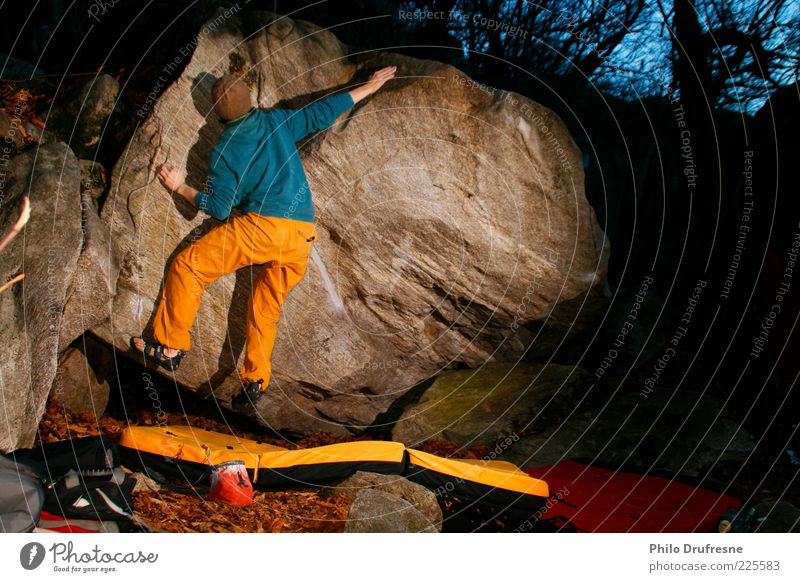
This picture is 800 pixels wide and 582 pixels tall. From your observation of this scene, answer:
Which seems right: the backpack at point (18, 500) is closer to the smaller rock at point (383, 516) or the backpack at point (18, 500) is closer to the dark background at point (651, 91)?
the smaller rock at point (383, 516)

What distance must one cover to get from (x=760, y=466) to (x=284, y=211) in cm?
400

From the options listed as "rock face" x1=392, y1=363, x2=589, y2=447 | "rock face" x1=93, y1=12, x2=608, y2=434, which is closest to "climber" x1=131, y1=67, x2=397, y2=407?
"rock face" x1=93, y1=12, x2=608, y2=434

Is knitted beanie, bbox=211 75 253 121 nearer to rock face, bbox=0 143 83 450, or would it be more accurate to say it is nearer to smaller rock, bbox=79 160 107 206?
smaller rock, bbox=79 160 107 206

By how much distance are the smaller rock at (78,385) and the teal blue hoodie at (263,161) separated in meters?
1.42

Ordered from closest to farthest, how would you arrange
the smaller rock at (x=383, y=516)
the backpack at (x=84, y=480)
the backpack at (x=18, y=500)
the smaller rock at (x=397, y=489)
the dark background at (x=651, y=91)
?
the backpack at (x=18, y=500) → the backpack at (x=84, y=480) → the smaller rock at (x=383, y=516) → the smaller rock at (x=397, y=489) → the dark background at (x=651, y=91)

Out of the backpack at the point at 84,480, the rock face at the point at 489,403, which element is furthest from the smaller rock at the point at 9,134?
the rock face at the point at 489,403

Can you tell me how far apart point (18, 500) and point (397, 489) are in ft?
6.58

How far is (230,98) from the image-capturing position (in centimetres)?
395

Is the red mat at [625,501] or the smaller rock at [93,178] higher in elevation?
the smaller rock at [93,178]

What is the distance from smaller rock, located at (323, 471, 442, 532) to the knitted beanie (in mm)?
2405

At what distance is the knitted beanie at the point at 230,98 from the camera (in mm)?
3947

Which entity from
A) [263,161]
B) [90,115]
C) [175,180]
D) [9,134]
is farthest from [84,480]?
[90,115]

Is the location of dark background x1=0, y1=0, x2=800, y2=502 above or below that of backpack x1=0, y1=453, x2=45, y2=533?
above

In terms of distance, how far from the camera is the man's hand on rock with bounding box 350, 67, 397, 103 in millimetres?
4094
